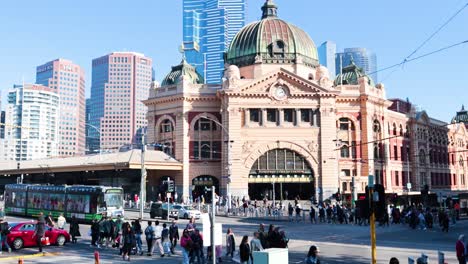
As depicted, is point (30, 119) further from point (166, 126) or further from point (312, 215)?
point (312, 215)

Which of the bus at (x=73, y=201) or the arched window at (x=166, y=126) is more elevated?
the arched window at (x=166, y=126)

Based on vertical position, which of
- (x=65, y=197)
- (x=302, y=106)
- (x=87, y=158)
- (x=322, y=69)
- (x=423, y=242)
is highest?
(x=322, y=69)

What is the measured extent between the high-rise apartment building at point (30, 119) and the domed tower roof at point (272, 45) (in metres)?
107

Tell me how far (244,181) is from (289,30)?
25.0 m

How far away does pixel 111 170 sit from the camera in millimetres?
71000

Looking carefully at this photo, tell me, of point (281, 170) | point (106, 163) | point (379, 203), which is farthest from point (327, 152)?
point (379, 203)

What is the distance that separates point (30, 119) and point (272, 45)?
126 meters

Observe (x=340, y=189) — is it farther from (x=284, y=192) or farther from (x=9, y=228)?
(x=9, y=228)

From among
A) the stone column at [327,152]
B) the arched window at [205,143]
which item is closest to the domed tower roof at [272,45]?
the stone column at [327,152]

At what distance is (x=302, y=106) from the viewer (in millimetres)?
67875

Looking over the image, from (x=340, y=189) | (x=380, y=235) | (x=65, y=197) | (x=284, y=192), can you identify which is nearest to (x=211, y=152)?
(x=284, y=192)

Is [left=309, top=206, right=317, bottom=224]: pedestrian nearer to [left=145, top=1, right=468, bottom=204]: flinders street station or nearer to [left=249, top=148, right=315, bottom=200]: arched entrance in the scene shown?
[left=145, top=1, right=468, bottom=204]: flinders street station

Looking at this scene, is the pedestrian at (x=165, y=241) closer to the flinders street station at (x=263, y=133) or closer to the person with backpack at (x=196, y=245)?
the person with backpack at (x=196, y=245)

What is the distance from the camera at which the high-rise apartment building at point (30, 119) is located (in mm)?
168250
